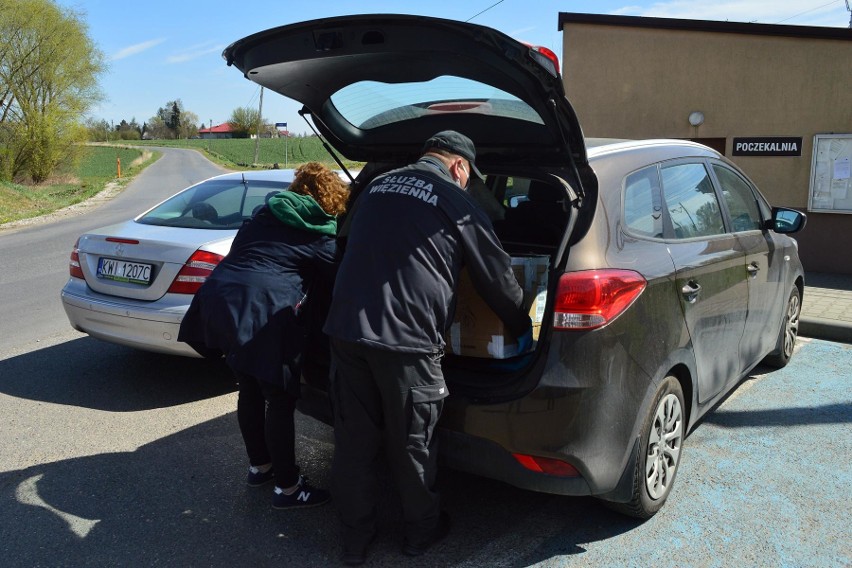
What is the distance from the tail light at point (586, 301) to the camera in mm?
2809

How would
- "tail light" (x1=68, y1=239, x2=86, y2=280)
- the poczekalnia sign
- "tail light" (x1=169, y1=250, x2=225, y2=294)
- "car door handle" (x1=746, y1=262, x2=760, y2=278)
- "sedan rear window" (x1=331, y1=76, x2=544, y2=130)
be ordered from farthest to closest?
the poczekalnia sign < "tail light" (x1=68, y1=239, x2=86, y2=280) < "tail light" (x1=169, y1=250, x2=225, y2=294) < "car door handle" (x1=746, y1=262, x2=760, y2=278) < "sedan rear window" (x1=331, y1=76, x2=544, y2=130)

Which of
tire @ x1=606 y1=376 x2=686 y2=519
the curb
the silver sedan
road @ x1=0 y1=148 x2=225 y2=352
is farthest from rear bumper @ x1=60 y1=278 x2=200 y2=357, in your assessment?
the curb

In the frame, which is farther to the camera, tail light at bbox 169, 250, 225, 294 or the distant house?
the distant house

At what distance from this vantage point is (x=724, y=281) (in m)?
3.80

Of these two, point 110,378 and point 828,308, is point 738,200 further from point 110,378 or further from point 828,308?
point 110,378

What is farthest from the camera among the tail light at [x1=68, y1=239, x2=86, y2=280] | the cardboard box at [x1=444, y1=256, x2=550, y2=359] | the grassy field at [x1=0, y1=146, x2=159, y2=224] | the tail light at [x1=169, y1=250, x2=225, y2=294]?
the grassy field at [x1=0, y1=146, x2=159, y2=224]

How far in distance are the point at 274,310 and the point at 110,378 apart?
2810mm

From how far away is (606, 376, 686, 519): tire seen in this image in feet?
10.2

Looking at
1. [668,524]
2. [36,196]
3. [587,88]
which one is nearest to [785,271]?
[668,524]

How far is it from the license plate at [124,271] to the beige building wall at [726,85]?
747 cm

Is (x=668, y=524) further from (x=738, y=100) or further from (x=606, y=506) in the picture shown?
(x=738, y=100)

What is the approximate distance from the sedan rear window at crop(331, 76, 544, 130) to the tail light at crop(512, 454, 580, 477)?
4.88 feet

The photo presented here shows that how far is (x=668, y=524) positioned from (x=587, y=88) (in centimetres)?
828

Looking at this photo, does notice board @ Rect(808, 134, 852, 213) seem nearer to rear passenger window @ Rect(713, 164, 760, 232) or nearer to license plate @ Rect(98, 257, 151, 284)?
rear passenger window @ Rect(713, 164, 760, 232)
